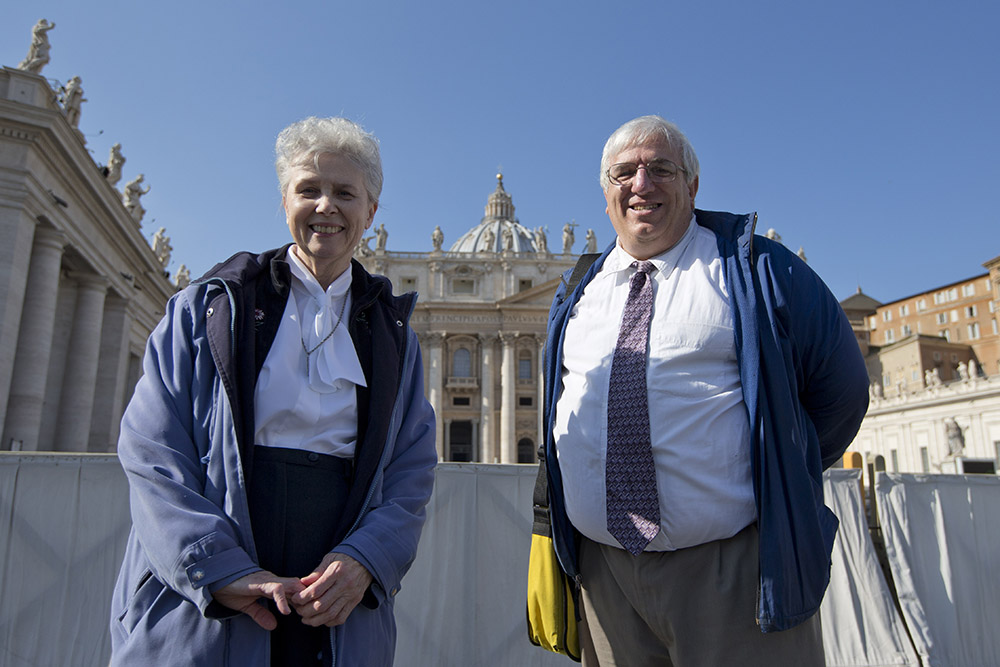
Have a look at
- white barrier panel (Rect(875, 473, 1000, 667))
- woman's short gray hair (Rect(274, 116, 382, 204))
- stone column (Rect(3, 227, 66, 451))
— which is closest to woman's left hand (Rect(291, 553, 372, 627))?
woman's short gray hair (Rect(274, 116, 382, 204))

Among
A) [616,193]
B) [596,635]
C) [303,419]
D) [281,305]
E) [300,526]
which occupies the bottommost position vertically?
[596,635]

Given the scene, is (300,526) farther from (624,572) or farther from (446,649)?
(446,649)

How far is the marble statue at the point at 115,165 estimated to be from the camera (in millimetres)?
21797

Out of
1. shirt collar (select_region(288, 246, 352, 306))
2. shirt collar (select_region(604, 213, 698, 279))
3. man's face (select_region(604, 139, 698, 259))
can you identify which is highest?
man's face (select_region(604, 139, 698, 259))

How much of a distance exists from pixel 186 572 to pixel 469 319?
49.2 meters

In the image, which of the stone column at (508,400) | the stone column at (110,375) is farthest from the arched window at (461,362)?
the stone column at (110,375)

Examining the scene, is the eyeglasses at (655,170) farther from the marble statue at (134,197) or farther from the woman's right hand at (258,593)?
the marble statue at (134,197)

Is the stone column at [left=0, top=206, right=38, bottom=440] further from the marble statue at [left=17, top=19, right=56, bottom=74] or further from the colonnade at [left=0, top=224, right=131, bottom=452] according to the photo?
the marble statue at [left=17, top=19, right=56, bottom=74]

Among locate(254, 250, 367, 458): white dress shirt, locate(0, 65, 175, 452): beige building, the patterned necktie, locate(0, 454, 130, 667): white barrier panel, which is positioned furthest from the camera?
locate(0, 65, 175, 452): beige building

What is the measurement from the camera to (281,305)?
241cm

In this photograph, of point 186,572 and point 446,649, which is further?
point 446,649

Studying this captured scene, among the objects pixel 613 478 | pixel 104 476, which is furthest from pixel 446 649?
pixel 613 478

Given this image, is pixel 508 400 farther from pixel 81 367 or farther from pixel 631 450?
pixel 631 450

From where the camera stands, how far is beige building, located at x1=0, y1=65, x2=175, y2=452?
14789mm
